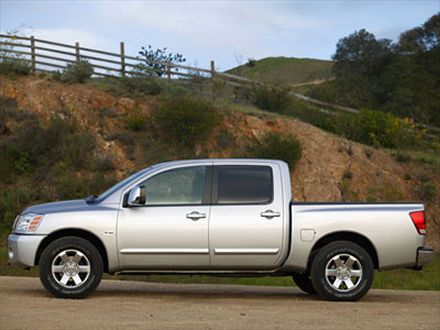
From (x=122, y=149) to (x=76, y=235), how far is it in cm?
2236

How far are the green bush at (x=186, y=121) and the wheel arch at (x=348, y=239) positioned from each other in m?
22.4

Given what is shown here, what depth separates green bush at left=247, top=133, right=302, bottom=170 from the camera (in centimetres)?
3375

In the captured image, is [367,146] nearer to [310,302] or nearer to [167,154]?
Result: [167,154]

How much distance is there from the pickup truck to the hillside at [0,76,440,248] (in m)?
19.7

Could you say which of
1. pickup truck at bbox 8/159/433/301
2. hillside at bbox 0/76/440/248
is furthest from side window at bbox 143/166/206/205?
hillside at bbox 0/76/440/248

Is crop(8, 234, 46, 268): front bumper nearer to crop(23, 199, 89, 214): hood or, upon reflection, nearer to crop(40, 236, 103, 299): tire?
crop(40, 236, 103, 299): tire

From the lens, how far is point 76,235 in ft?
39.6

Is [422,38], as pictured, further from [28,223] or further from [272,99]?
[28,223]

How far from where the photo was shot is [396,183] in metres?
34.5

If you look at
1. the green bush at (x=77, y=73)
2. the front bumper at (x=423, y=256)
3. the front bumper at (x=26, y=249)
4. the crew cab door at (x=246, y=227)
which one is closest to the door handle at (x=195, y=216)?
the crew cab door at (x=246, y=227)

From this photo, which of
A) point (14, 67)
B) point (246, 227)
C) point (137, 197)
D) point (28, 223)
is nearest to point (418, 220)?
point (246, 227)

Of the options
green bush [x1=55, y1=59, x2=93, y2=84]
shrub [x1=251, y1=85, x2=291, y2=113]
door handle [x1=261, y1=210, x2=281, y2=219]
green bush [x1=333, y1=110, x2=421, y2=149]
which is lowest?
door handle [x1=261, y1=210, x2=281, y2=219]

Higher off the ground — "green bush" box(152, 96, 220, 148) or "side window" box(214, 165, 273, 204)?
"green bush" box(152, 96, 220, 148)

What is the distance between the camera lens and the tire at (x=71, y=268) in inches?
464
